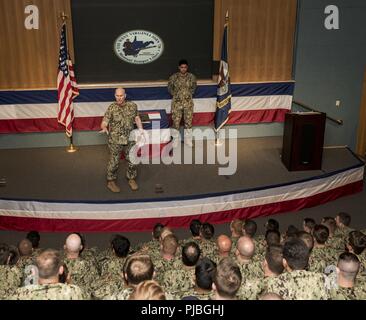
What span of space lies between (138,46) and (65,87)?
135cm

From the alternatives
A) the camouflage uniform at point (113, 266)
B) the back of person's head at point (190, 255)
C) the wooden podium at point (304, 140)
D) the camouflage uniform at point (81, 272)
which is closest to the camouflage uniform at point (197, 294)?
the back of person's head at point (190, 255)

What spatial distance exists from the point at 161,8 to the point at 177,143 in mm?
2066

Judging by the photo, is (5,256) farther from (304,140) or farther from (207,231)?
(304,140)

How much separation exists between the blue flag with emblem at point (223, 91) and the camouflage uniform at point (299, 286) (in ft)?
16.8

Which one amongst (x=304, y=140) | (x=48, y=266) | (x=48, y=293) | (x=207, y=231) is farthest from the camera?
(x=304, y=140)

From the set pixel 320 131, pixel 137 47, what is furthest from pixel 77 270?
pixel 137 47

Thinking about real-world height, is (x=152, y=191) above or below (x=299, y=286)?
below

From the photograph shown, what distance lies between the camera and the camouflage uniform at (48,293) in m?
2.49

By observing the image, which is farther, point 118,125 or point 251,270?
point 118,125

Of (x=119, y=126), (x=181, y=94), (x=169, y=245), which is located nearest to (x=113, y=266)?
(x=169, y=245)

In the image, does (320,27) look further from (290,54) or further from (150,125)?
(150,125)

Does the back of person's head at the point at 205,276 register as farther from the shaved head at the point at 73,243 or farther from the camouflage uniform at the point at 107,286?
the shaved head at the point at 73,243

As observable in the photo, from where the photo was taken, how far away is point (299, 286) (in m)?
2.70

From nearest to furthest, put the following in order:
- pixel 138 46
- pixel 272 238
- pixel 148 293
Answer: pixel 148 293 < pixel 272 238 < pixel 138 46
